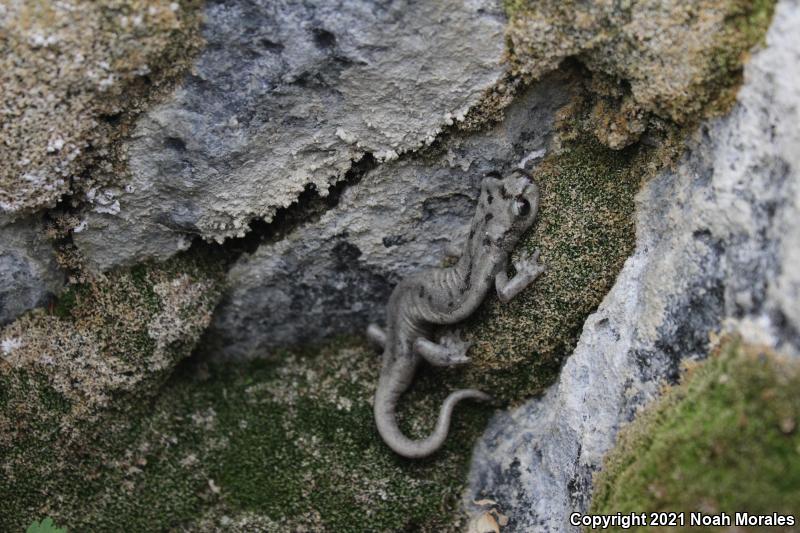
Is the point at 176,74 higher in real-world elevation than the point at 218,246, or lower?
higher

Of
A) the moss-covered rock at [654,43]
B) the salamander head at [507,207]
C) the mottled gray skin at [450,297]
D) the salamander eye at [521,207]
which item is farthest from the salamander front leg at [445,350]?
the moss-covered rock at [654,43]

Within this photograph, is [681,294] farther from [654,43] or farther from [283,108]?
[283,108]

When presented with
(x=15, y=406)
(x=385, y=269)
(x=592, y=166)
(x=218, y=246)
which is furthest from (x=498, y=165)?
(x=15, y=406)

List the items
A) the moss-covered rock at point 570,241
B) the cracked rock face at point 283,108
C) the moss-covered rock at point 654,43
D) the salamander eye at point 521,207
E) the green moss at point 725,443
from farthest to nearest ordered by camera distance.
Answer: the salamander eye at point 521,207 → the moss-covered rock at point 570,241 → the cracked rock face at point 283,108 → the moss-covered rock at point 654,43 → the green moss at point 725,443

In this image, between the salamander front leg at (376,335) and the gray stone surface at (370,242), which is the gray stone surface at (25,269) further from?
the salamander front leg at (376,335)

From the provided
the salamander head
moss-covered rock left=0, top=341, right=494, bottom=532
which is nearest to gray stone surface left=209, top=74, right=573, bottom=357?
the salamander head

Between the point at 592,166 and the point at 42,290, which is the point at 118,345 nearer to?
the point at 42,290
